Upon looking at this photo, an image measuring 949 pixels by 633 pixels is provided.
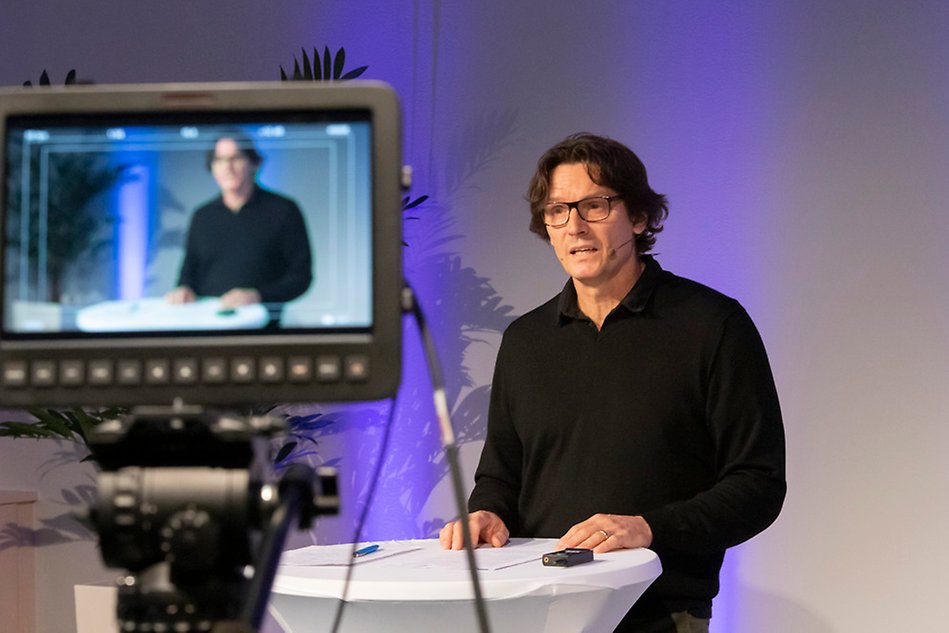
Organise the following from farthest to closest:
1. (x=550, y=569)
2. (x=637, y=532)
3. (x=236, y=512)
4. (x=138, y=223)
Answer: (x=637, y=532)
(x=550, y=569)
(x=138, y=223)
(x=236, y=512)

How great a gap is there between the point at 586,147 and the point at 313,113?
5.09 ft

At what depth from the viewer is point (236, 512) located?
0.82m

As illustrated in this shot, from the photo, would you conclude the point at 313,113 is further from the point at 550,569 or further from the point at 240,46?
the point at 240,46

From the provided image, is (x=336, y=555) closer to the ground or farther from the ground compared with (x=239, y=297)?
closer to the ground

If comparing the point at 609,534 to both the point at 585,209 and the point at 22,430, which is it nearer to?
the point at 585,209

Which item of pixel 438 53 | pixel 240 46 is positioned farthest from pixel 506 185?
pixel 240 46

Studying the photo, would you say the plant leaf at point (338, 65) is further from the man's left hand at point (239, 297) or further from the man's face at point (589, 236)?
the man's left hand at point (239, 297)

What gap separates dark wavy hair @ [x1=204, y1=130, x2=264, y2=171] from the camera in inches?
35.6

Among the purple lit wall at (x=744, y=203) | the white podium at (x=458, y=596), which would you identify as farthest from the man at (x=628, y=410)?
the purple lit wall at (x=744, y=203)

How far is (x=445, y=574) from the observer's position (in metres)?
1.68

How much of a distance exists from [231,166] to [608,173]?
1538mm

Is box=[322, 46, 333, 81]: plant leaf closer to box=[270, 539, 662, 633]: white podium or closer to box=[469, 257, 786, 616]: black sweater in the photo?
box=[469, 257, 786, 616]: black sweater

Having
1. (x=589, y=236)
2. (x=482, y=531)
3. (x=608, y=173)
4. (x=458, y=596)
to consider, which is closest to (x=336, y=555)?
(x=482, y=531)

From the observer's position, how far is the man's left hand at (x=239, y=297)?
0.90 m
